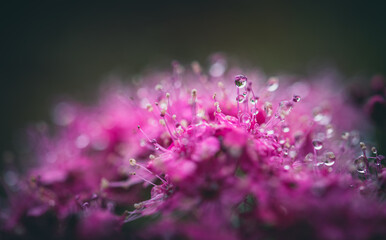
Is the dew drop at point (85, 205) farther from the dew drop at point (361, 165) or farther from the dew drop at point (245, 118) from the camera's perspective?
the dew drop at point (361, 165)

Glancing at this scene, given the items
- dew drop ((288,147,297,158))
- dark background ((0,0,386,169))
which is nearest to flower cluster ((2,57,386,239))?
dew drop ((288,147,297,158))

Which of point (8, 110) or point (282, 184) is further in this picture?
point (8, 110)

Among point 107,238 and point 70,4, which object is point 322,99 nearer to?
point 107,238

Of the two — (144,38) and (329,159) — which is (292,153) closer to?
(329,159)

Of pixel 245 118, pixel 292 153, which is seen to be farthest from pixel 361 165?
pixel 245 118

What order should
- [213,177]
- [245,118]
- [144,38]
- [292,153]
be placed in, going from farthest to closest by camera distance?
1. [144,38]
2. [245,118]
3. [292,153]
4. [213,177]

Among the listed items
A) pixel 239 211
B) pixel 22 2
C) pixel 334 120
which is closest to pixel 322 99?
pixel 334 120

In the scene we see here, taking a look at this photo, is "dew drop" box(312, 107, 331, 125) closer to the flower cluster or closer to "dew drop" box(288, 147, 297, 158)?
the flower cluster
